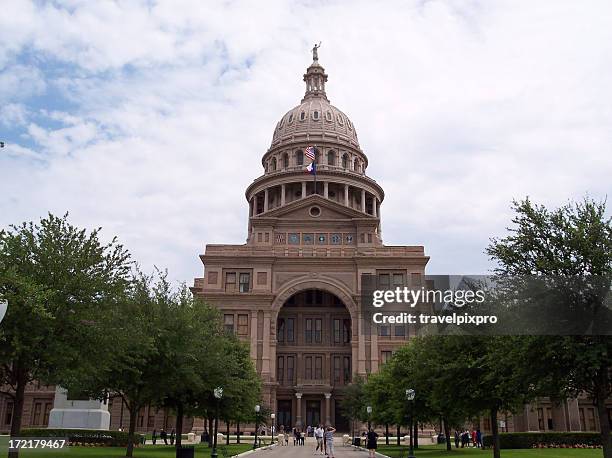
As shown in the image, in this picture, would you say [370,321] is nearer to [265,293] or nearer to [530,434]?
[265,293]

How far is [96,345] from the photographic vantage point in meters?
24.9

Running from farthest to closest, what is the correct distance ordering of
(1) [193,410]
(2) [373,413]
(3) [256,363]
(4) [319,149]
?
(4) [319,149] → (3) [256,363] → (2) [373,413] → (1) [193,410]

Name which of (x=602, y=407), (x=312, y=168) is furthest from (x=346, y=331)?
(x=602, y=407)

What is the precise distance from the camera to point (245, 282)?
80.9m

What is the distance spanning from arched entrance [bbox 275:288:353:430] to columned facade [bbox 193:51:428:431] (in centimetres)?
13

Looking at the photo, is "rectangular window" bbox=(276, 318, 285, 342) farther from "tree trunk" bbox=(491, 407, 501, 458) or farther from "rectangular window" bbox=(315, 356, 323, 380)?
"tree trunk" bbox=(491, 407, 501, 458)

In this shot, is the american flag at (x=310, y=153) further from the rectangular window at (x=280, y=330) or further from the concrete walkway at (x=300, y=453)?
the concrete walkway at (x=300, y=453)

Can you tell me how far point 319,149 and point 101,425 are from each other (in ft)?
229

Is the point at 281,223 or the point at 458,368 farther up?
the point at 281,223

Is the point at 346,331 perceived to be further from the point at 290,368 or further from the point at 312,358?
the point at 290,368

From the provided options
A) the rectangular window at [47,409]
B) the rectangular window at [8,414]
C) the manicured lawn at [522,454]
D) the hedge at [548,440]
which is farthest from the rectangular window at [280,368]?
the manicured lawn at [522,454]

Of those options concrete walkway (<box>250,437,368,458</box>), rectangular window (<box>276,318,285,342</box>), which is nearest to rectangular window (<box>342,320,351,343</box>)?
rectangular window (<box>276,318,285,342</box>)

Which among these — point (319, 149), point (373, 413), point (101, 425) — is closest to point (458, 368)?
point (373, 413)

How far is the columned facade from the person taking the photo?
3078 inches
